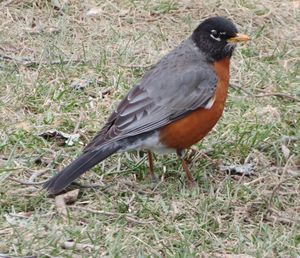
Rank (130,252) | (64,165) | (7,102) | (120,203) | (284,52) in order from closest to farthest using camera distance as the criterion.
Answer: (130,252)
(120,203)
(64,165)
(7,102)
(284,52)

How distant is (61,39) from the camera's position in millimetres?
7148

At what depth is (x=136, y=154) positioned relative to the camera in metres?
5.77

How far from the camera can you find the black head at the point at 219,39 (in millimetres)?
5680

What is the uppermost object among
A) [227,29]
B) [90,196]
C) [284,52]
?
[227,29]

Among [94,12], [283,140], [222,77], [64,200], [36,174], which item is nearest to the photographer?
[64,200]

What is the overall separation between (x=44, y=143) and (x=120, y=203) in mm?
926

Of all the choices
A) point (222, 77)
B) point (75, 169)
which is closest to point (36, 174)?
point (75, 169)

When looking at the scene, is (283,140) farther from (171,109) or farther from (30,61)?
(30,61)

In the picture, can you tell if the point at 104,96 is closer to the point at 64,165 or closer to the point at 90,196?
the point at 64,165

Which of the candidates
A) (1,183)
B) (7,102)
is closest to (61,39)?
(7,102)

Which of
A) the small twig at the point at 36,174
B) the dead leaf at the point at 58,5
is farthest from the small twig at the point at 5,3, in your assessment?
the small twig at the point at 36,174

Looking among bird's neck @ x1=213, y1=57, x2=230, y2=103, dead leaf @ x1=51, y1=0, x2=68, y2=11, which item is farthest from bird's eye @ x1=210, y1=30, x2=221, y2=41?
dead leaf @ x1=51, y1=0, x2=68, y2=11

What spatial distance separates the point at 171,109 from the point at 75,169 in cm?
75

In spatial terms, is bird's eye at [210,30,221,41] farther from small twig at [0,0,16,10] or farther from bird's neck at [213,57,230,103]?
small twig at [0,0,16,10]
